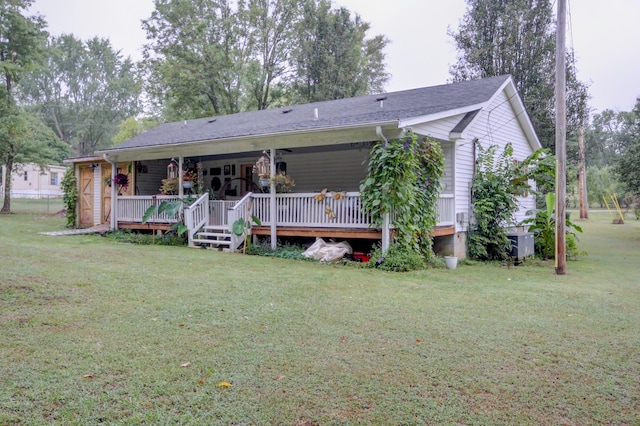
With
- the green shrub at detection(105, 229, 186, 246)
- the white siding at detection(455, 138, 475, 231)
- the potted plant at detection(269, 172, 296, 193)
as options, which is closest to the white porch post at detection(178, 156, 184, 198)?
the green shrub at detection(105, 229, 186, 246)

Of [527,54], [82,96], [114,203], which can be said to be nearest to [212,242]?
[114,203]

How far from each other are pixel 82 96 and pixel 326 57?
1610 inches

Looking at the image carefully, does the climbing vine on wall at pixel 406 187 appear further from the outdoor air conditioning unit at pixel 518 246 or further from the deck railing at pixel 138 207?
the deck railing at pixel 138 207

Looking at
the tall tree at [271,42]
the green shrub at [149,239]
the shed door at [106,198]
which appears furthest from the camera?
the tall tree at [271,42]

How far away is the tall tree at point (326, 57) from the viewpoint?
24.7m

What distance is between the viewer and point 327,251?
30.6 ft

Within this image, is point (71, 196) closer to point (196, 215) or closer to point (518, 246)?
point (196, 215)

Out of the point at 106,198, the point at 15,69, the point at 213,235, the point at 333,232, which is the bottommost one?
the point at 213,235

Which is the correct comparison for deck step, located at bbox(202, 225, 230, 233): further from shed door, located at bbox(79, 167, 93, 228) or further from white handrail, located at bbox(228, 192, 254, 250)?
shed door, located at bbox(79, 167, 93, 228)

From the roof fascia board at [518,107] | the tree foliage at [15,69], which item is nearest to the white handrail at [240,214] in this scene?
the roof fascia board at [518,107]

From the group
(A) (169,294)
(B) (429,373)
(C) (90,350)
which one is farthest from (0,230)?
(B) (429,373)

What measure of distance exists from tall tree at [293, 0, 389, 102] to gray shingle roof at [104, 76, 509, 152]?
32.6 ft

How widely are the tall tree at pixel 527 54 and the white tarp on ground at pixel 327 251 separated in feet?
38.9

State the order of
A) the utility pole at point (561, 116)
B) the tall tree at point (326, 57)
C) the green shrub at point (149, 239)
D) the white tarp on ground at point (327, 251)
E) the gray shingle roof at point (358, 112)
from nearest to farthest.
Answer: the utility pole at point (561, 116) < the white tarp on ground at point (327, 251) < the gray shingle roof at point (358, 112) < the green shrub at point (149, 239) < the tall tree at point (326, 57)
